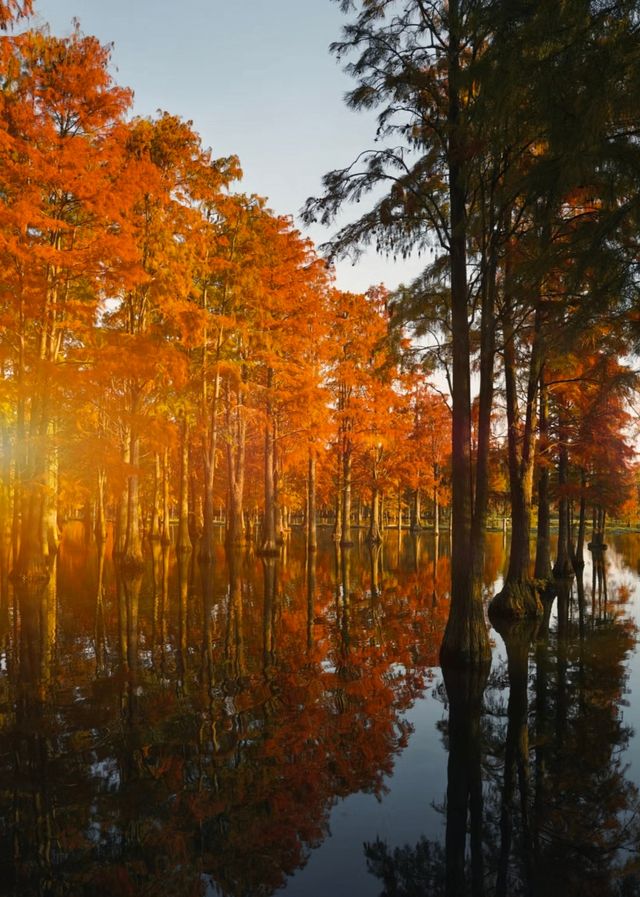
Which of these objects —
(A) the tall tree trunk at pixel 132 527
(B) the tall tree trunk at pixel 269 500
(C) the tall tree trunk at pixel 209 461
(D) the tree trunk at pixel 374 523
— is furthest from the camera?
(D) the tree trunk at pixel 374 523

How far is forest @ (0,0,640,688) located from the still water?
240 centimetres

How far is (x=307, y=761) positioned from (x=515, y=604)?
1030 cm

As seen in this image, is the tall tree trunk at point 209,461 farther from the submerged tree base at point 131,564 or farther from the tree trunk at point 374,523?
the tree trunk at point 374,523

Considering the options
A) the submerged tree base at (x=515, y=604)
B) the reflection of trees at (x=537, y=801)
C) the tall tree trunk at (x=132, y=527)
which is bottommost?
the reflection of trees at (x=537, y=801)

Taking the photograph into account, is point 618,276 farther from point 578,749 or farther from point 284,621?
point 284,621

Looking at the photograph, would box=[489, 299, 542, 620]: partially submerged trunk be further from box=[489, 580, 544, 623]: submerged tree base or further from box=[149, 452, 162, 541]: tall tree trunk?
box=[149, 452, 162, 541]: tall tree trunk

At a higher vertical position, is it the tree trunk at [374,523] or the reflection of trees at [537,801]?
the tree trunk at [374,523]

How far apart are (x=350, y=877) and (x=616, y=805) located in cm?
289

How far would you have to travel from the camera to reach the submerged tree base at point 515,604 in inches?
606

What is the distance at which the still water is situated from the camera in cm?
470

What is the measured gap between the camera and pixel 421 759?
688 centimetres

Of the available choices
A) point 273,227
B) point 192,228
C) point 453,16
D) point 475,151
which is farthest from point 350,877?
point 273,227

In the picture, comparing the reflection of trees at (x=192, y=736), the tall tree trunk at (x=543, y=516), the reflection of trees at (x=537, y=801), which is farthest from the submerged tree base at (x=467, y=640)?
the tall tree trunk at (x=543, y=516)

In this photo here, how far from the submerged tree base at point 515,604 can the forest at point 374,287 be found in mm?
68
